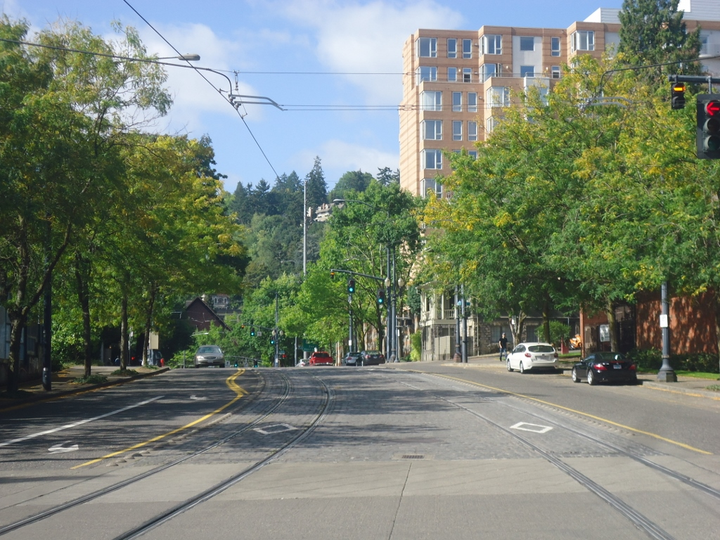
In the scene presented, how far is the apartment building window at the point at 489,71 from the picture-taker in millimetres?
87812

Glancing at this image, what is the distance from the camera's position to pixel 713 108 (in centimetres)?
1611

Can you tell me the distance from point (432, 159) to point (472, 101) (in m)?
7.34

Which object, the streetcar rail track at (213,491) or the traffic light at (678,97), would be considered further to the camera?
the traffic light at (678,97)

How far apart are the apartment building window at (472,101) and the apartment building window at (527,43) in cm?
683

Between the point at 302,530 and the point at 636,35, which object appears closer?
the point at 302,530

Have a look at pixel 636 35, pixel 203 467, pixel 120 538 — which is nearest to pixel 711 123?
pixel 203 467

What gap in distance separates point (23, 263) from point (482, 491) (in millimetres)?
20262

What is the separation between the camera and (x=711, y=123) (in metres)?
16.0

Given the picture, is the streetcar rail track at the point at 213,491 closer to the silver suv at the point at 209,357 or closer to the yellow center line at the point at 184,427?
the yellow center line at the point at 184,427

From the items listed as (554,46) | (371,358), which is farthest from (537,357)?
(554,46)

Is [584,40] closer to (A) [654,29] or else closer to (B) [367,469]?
(A) [654,29]

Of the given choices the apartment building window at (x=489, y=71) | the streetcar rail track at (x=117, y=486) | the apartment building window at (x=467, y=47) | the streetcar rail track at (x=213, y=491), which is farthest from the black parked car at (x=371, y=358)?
the streetcar rail track at (x=213, y=491)

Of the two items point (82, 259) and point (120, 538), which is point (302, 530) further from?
point (82, 259)

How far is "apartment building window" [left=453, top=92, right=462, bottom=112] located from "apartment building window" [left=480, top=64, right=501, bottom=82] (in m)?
2.94
